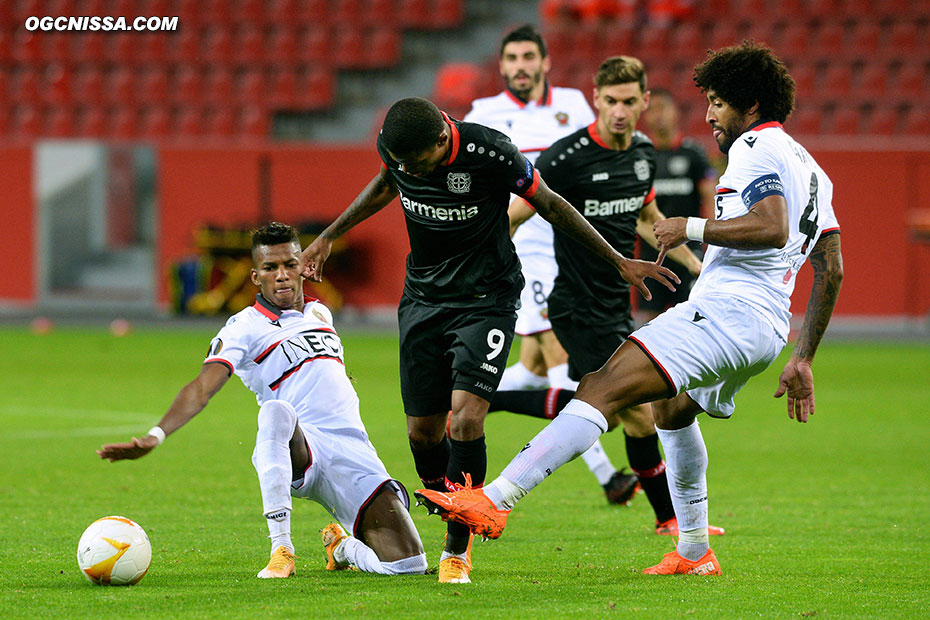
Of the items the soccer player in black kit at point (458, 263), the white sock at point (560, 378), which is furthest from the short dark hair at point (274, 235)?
the white sock at point (560, 378)

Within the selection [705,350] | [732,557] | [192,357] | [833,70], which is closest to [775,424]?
[732,557]

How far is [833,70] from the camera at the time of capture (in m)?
19.8

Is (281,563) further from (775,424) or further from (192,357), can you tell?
(192,357)

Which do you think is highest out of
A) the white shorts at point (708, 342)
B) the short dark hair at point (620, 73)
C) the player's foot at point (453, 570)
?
the short dark hair at point (620, 73)

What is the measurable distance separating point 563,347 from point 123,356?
9.44 meters

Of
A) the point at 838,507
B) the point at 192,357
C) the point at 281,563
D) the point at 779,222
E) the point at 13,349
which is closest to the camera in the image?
the point at 779,222

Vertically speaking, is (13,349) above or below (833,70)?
below

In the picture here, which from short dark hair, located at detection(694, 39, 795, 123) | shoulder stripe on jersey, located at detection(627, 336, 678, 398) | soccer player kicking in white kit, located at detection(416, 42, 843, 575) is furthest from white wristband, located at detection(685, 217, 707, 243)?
short dark hair, located at detection(694, 39, 795, 123)

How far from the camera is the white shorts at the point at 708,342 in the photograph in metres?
4.49

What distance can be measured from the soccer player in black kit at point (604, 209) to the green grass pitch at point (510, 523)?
2.86 feet

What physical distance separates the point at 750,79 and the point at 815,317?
3.05 ft

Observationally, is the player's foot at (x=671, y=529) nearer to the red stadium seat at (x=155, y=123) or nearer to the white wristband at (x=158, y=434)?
the white wristband at (x=158, y=434)

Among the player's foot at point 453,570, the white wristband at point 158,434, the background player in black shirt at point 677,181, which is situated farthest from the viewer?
the background player in black shirt at point 677,181

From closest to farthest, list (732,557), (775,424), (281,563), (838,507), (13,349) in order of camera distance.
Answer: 1. (281,563)
2. (732,557)
3. (838,507)
4. (775,424)
5. (13,349)
